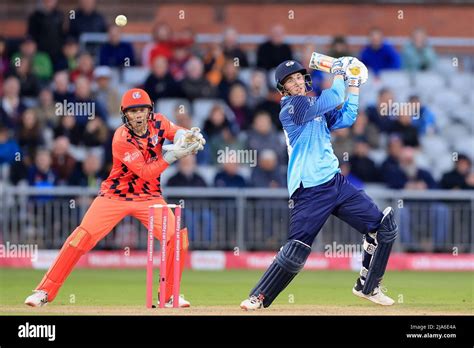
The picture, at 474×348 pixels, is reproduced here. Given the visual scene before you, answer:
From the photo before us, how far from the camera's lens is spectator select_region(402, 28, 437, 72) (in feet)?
78.1

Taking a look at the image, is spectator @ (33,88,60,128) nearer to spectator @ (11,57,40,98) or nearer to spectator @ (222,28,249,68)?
spectator @ (11,57,40,98)

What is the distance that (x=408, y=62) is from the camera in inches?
941

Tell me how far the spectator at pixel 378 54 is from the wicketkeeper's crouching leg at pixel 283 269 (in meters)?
10.6

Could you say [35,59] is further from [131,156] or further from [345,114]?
[345,114]

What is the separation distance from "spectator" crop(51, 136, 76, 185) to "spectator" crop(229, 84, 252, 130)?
9.83ft

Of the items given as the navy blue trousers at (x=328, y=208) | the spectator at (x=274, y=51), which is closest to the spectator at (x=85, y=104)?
the spectator at (x=274, y=51)

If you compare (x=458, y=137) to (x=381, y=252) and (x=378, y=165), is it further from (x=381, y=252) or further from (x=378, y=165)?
(x=381, y=252)

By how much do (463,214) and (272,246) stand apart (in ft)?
10.3

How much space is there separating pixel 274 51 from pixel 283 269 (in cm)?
1032

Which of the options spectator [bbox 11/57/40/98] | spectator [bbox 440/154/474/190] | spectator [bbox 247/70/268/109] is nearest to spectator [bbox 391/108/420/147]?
spectator [bbox 440/154/474/190]

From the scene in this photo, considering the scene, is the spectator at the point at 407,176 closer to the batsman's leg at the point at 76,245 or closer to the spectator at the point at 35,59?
the spectator at the point at 35,59

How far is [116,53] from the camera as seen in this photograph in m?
23.3

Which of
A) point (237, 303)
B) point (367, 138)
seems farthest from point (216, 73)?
point (237, 303)

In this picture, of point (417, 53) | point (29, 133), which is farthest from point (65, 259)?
point (417, 53)
